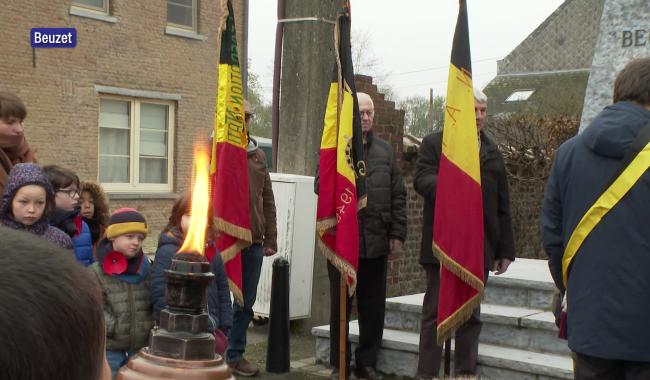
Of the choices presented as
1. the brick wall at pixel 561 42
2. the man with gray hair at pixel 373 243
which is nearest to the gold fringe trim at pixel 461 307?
the man with gray hair at pixel 373 243

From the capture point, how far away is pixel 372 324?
654cm

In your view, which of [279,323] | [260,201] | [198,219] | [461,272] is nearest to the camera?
[198,219]

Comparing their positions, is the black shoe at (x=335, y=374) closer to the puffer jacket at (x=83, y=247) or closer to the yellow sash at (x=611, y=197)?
the puffer jacket at (x=83, y=247)

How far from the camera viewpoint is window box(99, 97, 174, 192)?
1925cm

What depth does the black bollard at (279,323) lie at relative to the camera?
6730 mm

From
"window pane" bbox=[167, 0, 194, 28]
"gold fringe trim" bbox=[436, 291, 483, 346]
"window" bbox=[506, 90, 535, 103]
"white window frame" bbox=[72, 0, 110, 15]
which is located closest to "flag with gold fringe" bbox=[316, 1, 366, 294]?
"gold fringe trim" bbox=[436, 291, 483, 346]

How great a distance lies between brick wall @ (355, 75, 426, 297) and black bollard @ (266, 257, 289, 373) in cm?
218

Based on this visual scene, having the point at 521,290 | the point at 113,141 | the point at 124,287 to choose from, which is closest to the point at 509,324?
the point at 521,290

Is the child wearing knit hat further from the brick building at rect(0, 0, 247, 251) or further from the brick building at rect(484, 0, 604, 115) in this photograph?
the brick building at rect(484, 0, 604, 115)

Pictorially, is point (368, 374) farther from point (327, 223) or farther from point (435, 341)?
point (327, 223)

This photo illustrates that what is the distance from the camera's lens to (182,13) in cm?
2066

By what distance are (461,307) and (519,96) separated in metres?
32.4

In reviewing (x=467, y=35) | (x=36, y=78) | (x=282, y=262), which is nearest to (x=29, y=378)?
(x=467, y=35)

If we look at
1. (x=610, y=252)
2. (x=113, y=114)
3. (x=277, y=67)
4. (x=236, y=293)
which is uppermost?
(x=277, y=67)
